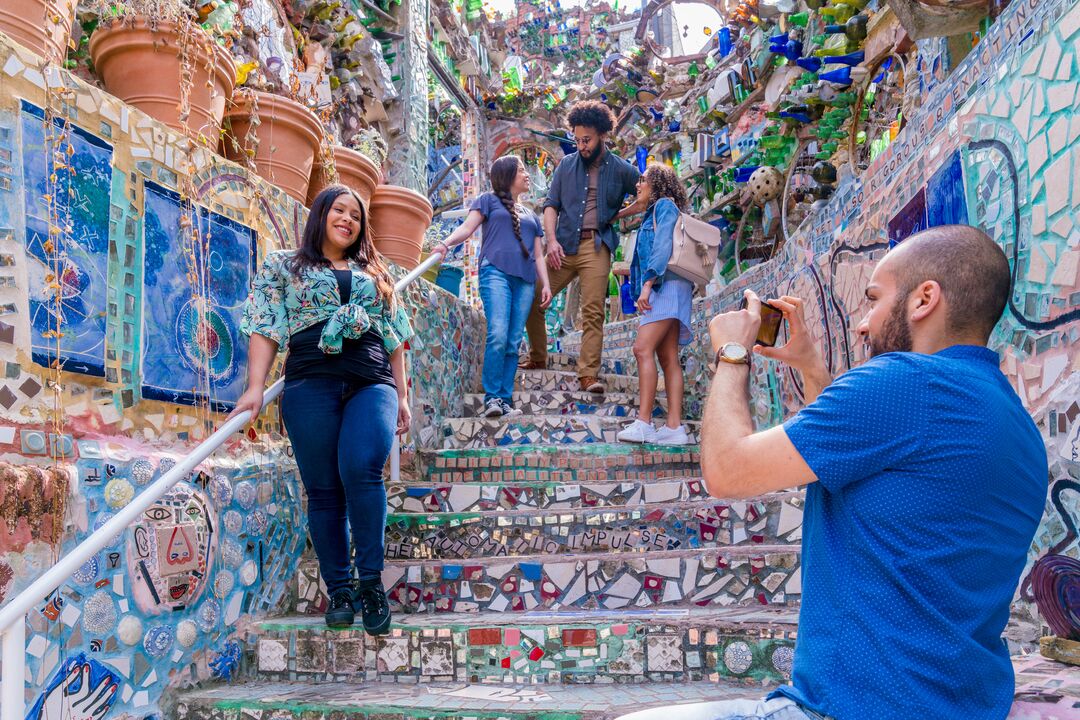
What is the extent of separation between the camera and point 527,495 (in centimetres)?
351

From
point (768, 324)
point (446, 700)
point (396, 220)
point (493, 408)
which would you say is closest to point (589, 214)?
point (396, 220)

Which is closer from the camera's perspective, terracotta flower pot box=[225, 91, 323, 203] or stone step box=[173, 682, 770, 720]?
stone step box=[173, 682, 770, 720]

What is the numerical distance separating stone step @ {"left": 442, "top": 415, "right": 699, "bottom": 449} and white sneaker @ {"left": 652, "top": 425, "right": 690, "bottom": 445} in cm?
18

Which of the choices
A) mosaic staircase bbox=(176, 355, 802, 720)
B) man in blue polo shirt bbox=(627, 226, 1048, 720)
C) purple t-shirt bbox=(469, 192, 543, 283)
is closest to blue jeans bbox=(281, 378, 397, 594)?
mosaic staircase bbox=(176, 355, 802, 720)

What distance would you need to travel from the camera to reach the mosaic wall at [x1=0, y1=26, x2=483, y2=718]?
1.97m

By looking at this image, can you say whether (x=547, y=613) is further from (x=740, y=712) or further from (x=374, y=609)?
(x=740, y=712)

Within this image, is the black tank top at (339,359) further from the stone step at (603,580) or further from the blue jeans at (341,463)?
the stone step at (603,580)

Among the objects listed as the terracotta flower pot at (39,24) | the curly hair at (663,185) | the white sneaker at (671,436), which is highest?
the curly hair at (663,185)

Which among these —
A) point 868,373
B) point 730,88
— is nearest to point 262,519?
point 868,373

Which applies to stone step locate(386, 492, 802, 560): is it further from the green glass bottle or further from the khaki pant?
the green glass bottle

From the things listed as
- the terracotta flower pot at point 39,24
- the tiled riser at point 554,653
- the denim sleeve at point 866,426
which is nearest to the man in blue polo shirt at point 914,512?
the denim sleeve at point 866,426

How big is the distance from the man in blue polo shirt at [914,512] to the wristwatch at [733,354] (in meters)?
0.17

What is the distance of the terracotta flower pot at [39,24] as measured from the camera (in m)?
2.09

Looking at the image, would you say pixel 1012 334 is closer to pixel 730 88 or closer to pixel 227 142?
pixel 227 142
